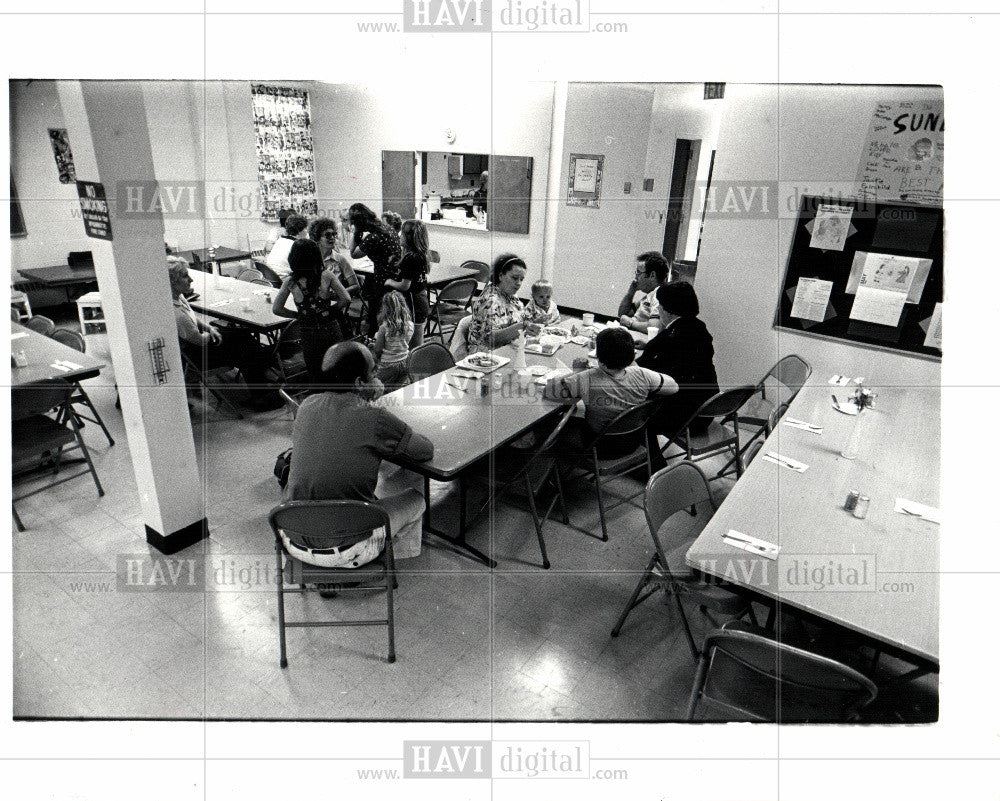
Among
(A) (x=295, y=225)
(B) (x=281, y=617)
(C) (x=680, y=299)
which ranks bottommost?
(B) (x=281, y=617)

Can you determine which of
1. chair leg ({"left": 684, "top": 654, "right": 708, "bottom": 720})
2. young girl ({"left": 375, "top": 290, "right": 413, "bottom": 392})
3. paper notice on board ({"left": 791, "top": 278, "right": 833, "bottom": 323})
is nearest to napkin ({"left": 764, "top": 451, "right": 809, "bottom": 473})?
chair leg ({"left": 684, "top": 654, "right": 708, "bottom": 720})

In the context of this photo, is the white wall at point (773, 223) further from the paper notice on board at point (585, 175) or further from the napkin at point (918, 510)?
the paper notice on board at point (585, 175)

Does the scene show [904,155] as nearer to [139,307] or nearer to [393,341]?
[393,341]

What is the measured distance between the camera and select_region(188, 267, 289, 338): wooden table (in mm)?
5086

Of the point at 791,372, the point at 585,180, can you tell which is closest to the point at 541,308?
the point at 791,372

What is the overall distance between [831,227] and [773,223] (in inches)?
15.5

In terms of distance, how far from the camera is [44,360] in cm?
405

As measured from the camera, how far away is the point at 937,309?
4.14 meters

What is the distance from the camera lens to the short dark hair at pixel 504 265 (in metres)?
4.52

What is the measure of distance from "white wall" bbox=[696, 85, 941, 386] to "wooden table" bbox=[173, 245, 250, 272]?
5.66 metres

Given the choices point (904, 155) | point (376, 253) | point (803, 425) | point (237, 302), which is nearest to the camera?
point (803, 425)

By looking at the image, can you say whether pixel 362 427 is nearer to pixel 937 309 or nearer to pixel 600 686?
pixel 600 686

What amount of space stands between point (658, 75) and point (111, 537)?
359 cm

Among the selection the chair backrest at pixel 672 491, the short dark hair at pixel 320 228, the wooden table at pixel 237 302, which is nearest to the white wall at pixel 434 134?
the short dark hair at pixel 320 228
